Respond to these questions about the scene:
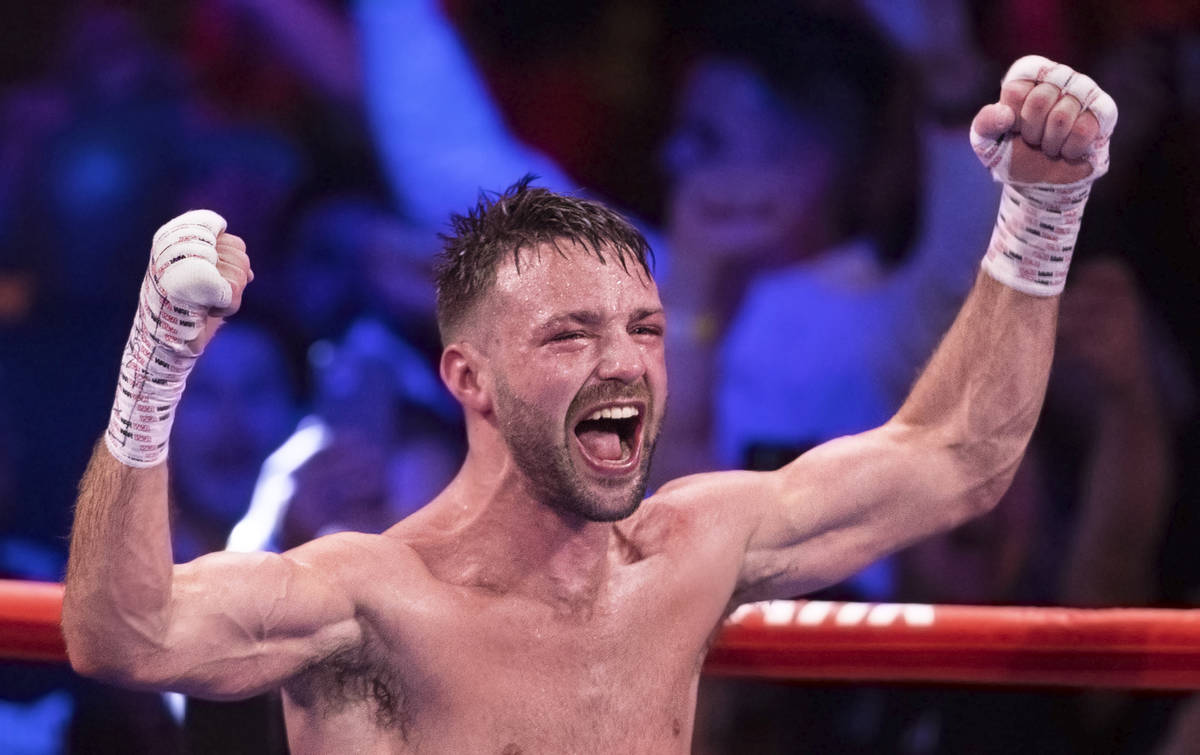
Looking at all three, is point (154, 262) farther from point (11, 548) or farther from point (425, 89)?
point (425, 89)

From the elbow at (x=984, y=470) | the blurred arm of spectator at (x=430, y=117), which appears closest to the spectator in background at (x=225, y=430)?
the blurred arm of spectator at (x=430, y=117)

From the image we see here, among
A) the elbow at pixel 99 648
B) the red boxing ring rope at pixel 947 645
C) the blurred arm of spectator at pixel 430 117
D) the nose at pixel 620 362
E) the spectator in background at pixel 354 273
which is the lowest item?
the red boxing ring rope at pixel 947 645

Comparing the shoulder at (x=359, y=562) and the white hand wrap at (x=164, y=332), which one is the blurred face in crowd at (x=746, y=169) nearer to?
the shoulder at (x=359, y=562)

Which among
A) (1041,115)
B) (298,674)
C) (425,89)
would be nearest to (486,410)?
(298,674)

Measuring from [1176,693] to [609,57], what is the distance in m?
2.40

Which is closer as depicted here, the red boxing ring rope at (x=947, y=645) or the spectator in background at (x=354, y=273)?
the red boxing ring rope at (x=947, y=645)

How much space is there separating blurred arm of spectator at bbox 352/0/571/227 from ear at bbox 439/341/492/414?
216 centimetres

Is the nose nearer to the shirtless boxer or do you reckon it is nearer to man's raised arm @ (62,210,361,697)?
the shirtless boxer

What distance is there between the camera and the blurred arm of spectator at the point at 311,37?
391 centimetres

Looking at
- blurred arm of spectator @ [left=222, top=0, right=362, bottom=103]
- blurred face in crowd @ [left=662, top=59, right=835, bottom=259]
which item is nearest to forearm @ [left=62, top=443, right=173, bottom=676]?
blurred face in crowd @ [left=662, top=59, right=835, bottom=259]

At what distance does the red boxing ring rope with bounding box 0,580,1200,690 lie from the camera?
182cm

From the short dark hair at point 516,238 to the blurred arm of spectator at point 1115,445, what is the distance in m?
1.71

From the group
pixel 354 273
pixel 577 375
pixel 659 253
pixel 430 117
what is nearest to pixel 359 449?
pixel 354 273

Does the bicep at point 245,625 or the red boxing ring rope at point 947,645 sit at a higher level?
the bicep at point 245,625
